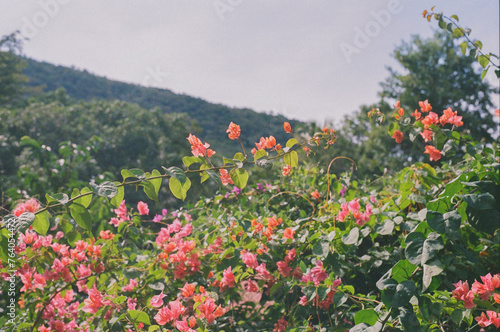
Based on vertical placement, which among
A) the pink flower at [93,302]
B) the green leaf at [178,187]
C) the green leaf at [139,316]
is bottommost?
the pink flower at [93,302]

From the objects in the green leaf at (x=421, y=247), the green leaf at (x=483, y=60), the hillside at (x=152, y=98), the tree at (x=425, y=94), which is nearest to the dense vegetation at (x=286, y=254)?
the green leaf at (x=421, y=247)

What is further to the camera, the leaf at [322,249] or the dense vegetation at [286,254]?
the leaf at [322,249]

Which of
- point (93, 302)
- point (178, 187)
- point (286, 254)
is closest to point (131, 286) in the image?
point (93, 302)

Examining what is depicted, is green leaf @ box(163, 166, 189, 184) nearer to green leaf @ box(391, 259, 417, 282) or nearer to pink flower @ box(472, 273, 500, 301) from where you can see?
green leaf @ box(391, 259, 417, 282)

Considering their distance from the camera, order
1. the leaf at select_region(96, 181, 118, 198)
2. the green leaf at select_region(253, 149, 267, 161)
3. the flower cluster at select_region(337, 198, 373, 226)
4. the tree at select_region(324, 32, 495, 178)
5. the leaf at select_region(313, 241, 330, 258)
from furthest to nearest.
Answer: the tree at select_region(324, 32, 495, 178)
the flower cluster at select_region(337, 198, 373, 226)
the leaf at select_region(313, 241, 330, 258)
the green leaf at select_region(253, 149, 267, 161)
the leaf at select_region(96, 181, 118, 198)

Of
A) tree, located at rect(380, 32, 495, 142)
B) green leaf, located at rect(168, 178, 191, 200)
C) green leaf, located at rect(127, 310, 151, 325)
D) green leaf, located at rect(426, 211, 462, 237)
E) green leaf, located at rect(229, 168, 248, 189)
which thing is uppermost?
tree, located at rect(380, 32, 495, 142)

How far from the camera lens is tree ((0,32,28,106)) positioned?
14.4 m

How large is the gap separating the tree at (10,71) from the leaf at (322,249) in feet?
53.0

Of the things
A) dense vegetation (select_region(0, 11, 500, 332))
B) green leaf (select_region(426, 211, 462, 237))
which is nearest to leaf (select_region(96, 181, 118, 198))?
dense vegetation (select_region(0, 11, 500, 332))

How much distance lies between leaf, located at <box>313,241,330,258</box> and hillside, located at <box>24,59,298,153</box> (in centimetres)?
1498

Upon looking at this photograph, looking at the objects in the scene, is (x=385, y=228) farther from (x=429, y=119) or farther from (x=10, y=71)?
(x=10, y=71)

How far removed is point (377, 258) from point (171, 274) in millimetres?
808

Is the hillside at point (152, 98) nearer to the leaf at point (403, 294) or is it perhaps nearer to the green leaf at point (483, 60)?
the green leaf at point (483, 60)

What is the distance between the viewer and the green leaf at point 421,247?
773 millimetres
